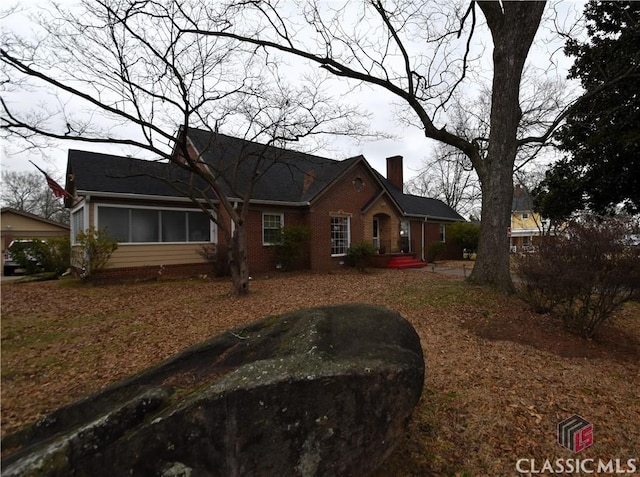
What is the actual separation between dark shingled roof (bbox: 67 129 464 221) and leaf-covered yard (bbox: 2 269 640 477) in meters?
3.69

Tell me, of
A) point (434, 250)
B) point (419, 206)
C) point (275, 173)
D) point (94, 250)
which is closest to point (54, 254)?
point (94, 250)

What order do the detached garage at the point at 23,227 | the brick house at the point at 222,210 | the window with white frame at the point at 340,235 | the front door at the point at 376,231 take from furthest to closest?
the detached garage at the point at 23,227 < the front door at the point at 376,231 < the window with white frame at the point at 340,235 < the brick house at the point at 222,210

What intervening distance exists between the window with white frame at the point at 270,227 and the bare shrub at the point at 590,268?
9714 mm

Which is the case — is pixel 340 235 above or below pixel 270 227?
below

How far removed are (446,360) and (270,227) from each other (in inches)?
413

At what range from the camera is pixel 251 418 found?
6.88ft

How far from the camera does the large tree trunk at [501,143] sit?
26.9 feet

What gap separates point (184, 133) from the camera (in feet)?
24.5

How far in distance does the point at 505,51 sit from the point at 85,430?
10.5m

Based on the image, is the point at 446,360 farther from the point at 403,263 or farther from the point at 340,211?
the point at 403,263

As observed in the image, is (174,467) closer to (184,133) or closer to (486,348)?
(486,348)

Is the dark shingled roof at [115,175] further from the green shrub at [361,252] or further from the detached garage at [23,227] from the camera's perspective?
the detached garage at [23,227]

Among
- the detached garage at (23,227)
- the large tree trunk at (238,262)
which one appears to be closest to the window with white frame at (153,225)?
the large tree trunk at (238,262)

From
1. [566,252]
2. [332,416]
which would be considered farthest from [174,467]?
[566,252]
